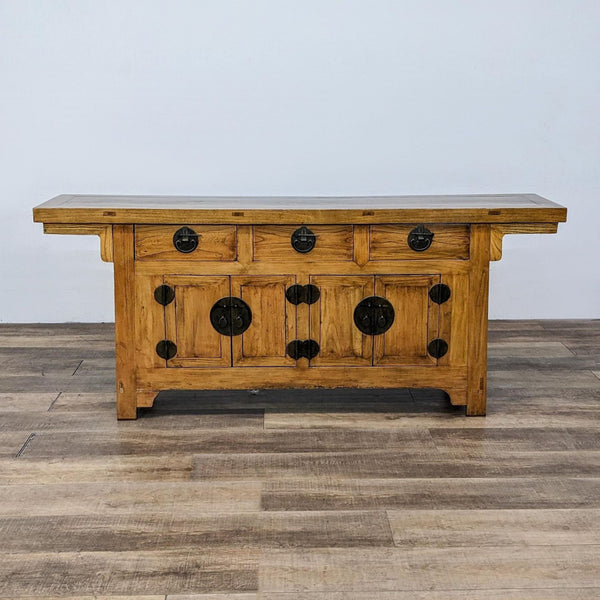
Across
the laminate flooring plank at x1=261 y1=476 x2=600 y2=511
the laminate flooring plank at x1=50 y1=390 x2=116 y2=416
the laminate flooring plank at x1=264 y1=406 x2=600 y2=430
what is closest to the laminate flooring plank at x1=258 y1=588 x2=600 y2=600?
the laminate flooring plank at x1=261 y1=476 x2=600 y2=511

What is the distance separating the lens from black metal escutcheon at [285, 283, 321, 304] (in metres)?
3.58

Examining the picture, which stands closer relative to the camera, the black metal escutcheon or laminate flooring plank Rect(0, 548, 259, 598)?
laminate flooring plank Rect(0, 548, 259, 598)

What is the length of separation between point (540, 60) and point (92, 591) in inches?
149

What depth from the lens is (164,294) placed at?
3.56 metres

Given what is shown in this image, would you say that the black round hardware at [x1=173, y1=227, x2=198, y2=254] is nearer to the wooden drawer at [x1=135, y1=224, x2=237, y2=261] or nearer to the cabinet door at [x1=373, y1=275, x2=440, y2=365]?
the wooden drawer at [x1=135, y1=224, x2=237, y2=261]

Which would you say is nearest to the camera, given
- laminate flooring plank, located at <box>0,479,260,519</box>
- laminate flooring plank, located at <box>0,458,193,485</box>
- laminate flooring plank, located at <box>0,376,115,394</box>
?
laminate flooring plank, located at <box>0,479,260,519</box>

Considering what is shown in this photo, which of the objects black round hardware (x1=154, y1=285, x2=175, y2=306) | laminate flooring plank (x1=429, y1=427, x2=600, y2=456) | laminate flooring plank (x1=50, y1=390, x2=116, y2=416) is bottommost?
laminate flooring plank (x1=50, y1=390, x2=116, y2=416)

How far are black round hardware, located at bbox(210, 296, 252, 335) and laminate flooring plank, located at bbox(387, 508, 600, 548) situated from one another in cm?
102

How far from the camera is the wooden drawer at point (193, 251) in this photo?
352cm

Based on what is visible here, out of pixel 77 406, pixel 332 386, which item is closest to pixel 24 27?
pixel 77 406

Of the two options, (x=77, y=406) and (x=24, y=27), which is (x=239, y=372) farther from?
(x=24, y=27)

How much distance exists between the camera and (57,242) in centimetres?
523

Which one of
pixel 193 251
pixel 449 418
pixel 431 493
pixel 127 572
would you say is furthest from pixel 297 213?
pixel 127 572

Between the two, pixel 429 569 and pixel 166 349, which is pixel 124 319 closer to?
pixel 166 349
